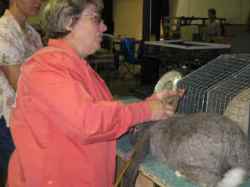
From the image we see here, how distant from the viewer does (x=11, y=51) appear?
155cm

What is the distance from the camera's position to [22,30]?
1666 mm

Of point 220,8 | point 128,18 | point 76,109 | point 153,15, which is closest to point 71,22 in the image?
point 76,109

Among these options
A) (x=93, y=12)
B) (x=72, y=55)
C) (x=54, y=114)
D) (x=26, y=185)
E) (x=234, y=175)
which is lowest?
(x=26, y=185)

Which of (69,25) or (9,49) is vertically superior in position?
(69,25)

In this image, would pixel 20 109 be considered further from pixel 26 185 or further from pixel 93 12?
pixel 93 12

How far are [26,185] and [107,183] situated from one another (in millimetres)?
228

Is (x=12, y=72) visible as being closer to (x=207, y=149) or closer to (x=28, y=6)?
(x=28, y=6)

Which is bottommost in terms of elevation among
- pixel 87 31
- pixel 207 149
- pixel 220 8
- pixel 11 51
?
pixel 207 149

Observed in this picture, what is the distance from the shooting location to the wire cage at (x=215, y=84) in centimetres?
113

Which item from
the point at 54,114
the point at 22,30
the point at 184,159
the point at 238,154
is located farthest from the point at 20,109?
the point at 22,30

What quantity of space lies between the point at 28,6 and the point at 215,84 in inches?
35.8

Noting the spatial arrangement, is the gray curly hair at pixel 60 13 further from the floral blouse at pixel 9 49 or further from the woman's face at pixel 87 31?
the floral blouse at pixel 9 49

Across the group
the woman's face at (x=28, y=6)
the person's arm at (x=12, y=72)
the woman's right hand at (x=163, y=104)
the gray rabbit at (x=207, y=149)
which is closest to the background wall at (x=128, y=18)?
the woman's face at (x=28, y=6)

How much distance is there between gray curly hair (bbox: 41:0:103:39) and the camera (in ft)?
3.04
